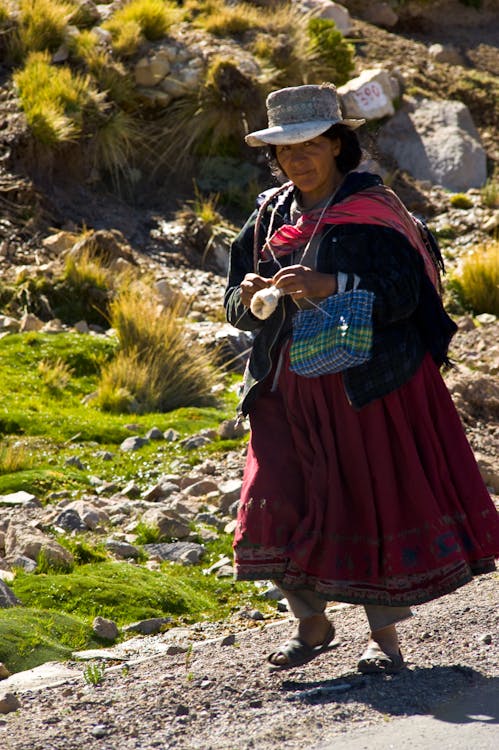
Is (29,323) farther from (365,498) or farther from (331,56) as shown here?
(331,56)

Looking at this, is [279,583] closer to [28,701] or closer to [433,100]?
[28,701]

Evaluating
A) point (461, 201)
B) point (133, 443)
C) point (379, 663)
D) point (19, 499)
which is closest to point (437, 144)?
point (461, 201)

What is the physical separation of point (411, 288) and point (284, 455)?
68 cm

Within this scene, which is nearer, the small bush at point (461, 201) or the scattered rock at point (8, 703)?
the scattered rock at point (8, 703)

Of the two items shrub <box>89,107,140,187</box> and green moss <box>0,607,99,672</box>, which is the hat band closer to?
green moss <box>0,607,99,672</box>

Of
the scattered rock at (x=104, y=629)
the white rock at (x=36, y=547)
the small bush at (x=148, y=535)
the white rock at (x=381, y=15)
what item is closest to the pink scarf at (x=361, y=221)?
the scattered rock at (x=104, y=629)

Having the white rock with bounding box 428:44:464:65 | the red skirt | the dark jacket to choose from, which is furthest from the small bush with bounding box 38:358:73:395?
the white rock with bounding box 428:44:464:65

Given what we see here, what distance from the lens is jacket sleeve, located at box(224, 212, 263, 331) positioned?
426 cm

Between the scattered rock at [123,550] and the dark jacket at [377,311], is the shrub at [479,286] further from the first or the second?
the dark jacket at [377,311]

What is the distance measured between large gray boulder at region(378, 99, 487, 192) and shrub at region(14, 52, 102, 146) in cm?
414

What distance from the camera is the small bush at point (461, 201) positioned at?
1462 cm

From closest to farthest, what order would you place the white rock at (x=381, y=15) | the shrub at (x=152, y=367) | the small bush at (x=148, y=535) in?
the small bush at (x=148, y=535) < the shrub at (x=152, y=367) < the white rock at (x=381, y=15)

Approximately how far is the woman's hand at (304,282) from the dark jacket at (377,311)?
0.08 m

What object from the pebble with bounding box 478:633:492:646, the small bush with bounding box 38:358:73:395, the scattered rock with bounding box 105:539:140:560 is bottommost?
the small bush with bounding box 38:358:73:395
